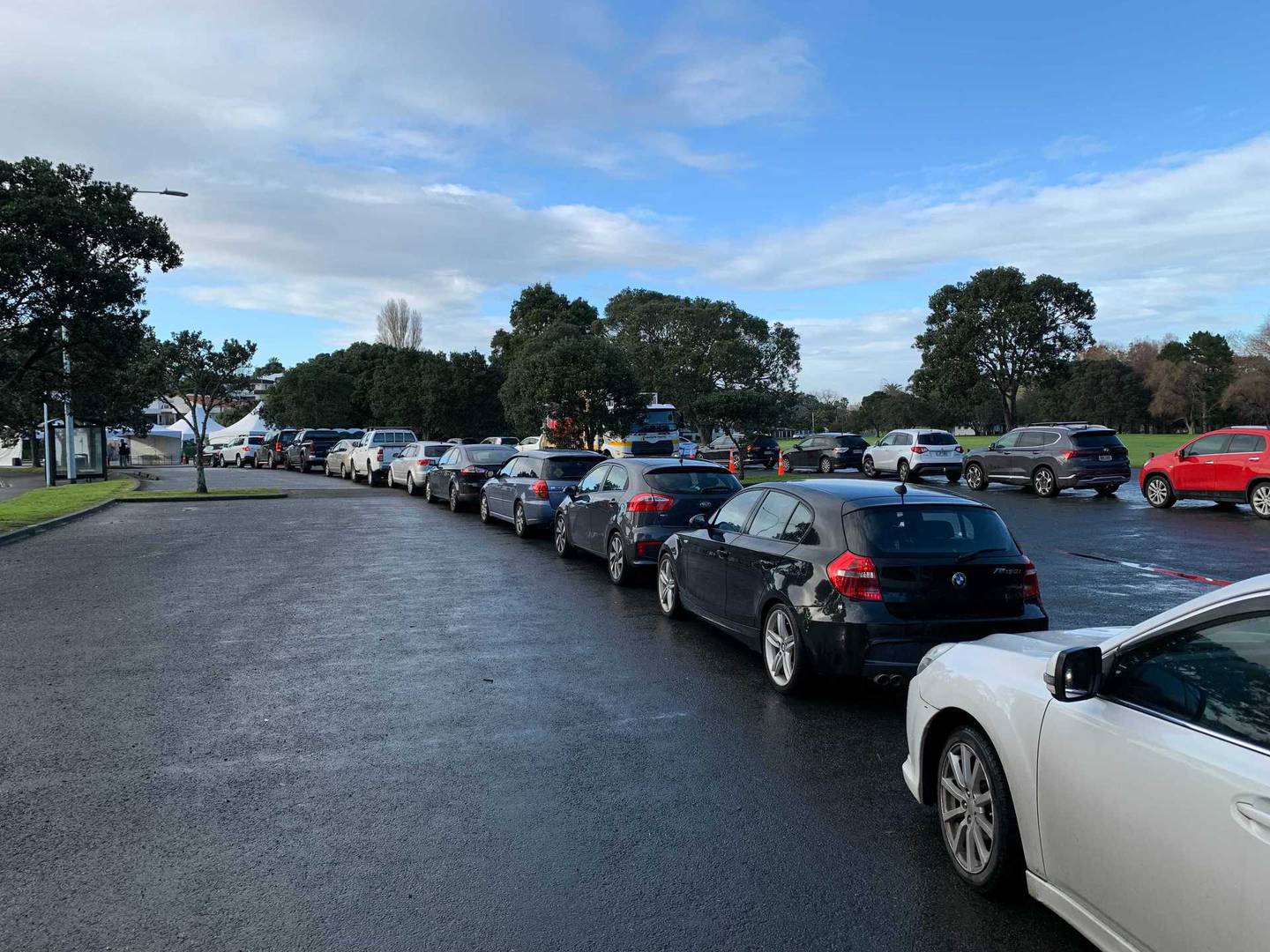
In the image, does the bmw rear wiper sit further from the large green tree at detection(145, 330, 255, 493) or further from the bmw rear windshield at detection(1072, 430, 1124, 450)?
the large green tree at detection(145, 330, 255, 493)

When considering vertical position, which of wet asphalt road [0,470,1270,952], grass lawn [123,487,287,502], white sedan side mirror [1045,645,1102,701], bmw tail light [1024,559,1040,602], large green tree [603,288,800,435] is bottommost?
grass lawn [123,487,287,502]

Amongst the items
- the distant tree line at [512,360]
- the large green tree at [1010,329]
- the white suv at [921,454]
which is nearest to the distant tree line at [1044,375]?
the large green tree at [1010,329]

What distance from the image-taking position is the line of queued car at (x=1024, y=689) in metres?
2.43

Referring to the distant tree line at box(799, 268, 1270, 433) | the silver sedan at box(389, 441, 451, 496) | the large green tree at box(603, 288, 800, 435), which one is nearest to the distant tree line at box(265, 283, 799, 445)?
the large green tree at box(603, 288, 800, 435)

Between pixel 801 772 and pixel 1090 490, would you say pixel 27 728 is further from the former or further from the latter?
pixel 1090 490

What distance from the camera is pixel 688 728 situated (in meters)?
5.59

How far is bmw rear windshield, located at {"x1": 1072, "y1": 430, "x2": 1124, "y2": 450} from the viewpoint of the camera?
2244 cm

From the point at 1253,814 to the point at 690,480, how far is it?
860cm

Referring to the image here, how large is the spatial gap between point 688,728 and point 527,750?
40.8 inches

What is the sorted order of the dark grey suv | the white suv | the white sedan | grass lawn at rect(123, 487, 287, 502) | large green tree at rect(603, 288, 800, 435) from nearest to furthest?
the white sedan
the dark grey suv
grass lawn at rect(123, 487, 287, 502)
the white suv
large green tree at rect(603, 288, 800, 435)

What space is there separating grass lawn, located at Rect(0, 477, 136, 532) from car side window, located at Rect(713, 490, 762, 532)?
14.0 m

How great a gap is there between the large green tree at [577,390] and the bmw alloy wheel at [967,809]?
24.6 m

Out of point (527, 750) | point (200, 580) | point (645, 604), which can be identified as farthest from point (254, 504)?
point (527, 750)

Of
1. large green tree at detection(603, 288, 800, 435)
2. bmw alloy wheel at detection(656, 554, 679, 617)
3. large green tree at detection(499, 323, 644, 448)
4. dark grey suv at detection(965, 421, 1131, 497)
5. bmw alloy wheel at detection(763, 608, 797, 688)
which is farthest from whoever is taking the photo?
large green tree at detection(603, 288, 800, 435)
